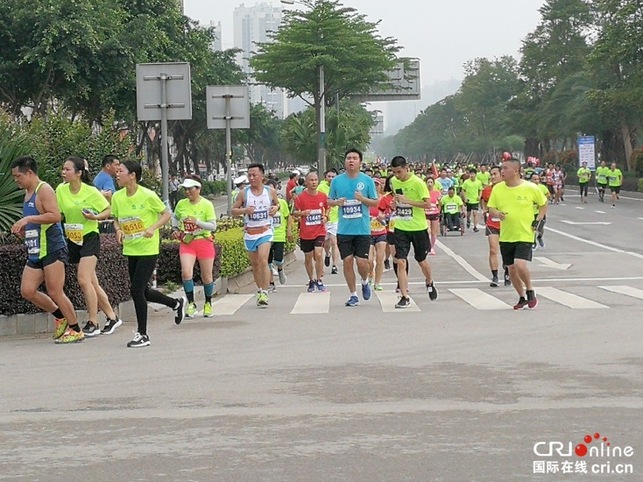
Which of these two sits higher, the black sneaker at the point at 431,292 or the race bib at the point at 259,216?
the race bib at the point at 259,216

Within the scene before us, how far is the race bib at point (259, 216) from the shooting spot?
1497 cm

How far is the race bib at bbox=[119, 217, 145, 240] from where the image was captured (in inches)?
466

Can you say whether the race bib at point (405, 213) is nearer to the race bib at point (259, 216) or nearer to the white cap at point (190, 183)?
the race bib at point (259, 216)

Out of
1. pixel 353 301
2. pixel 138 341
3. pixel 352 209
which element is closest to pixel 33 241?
pixel 138 341

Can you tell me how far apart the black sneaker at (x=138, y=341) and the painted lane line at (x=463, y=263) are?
9.28m

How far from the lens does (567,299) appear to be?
50.7 ft

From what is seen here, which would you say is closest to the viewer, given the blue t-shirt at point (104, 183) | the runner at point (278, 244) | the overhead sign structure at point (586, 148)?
the blue t-shirt at point (104, 183)

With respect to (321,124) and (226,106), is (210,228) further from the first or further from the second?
(321,124)

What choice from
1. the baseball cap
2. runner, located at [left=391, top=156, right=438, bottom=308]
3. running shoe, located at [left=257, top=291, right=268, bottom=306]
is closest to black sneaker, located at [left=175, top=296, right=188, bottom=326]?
Answer: the baseball cap

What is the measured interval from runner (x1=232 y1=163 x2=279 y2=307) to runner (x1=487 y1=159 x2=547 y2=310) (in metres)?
2.76

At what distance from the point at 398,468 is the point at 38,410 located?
298 cm

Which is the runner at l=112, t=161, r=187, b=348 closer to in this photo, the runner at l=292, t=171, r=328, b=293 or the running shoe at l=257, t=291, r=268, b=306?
the running shoe at l=257, t=291, r=268, b=306

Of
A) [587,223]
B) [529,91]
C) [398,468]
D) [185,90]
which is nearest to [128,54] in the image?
[587,223]

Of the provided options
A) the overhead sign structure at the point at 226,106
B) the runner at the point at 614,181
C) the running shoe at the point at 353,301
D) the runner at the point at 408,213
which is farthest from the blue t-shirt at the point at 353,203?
the runner at the point at 614,181
